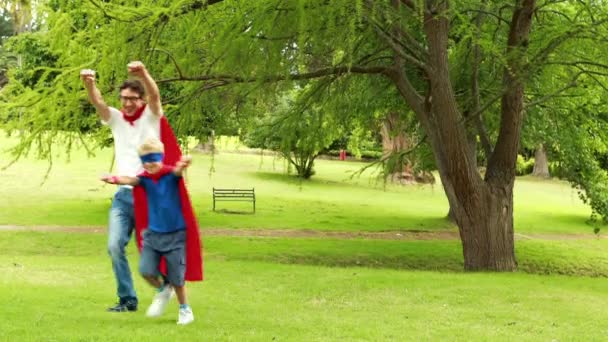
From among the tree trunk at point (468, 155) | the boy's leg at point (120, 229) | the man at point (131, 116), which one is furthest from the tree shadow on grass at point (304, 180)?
the man at point (131, 116)

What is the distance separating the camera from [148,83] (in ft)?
18.7

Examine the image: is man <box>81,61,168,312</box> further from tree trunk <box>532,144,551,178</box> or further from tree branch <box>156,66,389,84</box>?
tree trunk <box>532,144,551,178</box>

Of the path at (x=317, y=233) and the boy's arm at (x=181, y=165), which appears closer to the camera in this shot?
the boy's arm at (x=181, y=165)

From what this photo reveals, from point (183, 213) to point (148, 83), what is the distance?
3.43 feet

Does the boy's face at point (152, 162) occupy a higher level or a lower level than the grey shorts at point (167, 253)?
higher

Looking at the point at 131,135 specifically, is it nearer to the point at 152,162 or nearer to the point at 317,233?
the point at 152,162

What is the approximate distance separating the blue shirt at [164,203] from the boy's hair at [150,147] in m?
0.20

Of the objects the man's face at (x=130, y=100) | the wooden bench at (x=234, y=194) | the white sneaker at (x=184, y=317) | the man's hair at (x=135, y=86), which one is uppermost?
the man's hair at (x=135, y=86)

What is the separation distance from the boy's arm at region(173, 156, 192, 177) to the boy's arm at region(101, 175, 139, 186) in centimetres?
32

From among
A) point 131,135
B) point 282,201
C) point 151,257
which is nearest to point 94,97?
point 131,135

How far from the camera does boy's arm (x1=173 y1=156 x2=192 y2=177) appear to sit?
5.54 meters

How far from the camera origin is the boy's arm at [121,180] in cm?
553

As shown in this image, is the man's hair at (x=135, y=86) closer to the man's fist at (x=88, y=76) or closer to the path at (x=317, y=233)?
the man's fist at (x=88, y=76)

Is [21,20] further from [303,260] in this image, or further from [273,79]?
[303,260]
